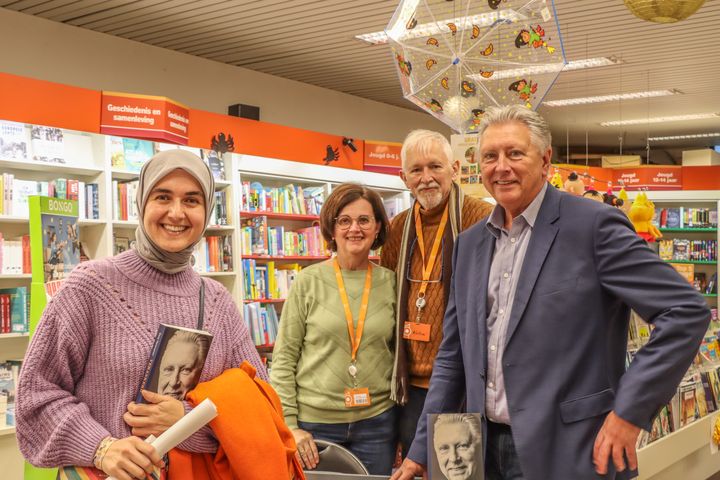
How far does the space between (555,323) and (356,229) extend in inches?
44.4

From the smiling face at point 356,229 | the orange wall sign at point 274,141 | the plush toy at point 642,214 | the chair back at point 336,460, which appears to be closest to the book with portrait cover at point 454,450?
the chair back at point 336,460

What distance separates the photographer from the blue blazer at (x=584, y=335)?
1.85 m

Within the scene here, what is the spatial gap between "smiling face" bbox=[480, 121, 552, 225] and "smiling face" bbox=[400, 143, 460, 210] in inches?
28.6

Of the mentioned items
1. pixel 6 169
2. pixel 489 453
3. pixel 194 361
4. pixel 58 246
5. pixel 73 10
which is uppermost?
pixel 73 10

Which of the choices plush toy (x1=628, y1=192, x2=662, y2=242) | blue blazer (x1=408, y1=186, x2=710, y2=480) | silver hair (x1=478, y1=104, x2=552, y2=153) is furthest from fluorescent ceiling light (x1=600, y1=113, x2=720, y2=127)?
blue blazer (x1=408, y1=186, x2=710, y2=480)

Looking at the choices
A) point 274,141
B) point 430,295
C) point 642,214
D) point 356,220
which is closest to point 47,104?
point 274,141

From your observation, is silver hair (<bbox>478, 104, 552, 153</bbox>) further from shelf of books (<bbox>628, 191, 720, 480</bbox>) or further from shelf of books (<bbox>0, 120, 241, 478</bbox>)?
shelf of books (<bbox>0, 120, 241, 478</bbox>)

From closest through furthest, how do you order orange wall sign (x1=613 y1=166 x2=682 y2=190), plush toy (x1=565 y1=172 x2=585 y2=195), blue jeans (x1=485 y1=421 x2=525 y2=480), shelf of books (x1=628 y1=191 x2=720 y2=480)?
blue jeans (x1=485 y1=421 x2=525 y2=480), shelf of books (x1=628 y1=191 x2=720 y2=480), plush toy (x1=565 y1=172 x2=585 y2=195), orange wall sign (x1=613 y1=166 x2=682 y2=190)

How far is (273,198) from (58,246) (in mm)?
4028

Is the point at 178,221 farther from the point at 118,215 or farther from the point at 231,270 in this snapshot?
the point at 231,270

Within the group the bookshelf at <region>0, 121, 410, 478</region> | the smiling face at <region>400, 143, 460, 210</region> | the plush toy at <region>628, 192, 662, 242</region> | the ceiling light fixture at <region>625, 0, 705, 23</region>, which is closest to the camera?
the smiling face at <region>400, 143, 460, 210</region>

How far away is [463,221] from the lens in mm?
2955

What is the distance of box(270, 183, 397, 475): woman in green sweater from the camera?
284 centimetres

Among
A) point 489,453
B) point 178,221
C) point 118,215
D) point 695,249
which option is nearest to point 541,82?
point 489,453
